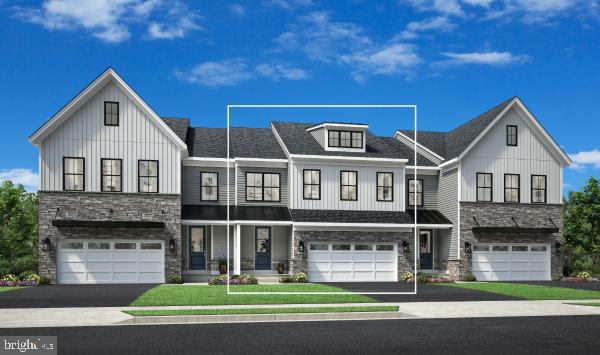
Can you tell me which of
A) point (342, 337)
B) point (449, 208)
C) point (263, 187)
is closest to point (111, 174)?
point (263, 187)

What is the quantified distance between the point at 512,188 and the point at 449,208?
3.74 metres

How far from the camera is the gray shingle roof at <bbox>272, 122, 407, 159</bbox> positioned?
33500 millimetres

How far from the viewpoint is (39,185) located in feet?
95.9

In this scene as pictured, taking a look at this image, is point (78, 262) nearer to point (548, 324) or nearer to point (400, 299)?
point (400, 299)

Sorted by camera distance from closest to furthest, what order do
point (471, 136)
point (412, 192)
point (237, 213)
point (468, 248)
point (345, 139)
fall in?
point (237, 213) < point (468, 248) < point (345, 139) < point (471, 136) < point (412, 192)

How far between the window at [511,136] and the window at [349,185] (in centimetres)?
898

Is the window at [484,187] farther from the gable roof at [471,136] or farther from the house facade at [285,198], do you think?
the gable roof at [471,136]

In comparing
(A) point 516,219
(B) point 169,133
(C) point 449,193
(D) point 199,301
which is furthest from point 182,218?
(A) point 516,219

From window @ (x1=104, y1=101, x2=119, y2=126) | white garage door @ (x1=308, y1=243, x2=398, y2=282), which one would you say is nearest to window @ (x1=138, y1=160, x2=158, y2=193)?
window @ (x1=104, y1=101, x2=119, y2=126)

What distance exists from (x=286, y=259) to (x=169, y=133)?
9.21m

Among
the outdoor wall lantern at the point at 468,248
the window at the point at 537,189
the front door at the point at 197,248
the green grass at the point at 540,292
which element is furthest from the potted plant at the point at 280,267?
the window at the point at 537,189

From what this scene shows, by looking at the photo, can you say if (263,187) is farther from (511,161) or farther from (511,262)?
(511,262)

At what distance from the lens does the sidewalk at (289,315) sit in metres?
15.3

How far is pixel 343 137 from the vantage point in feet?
113
